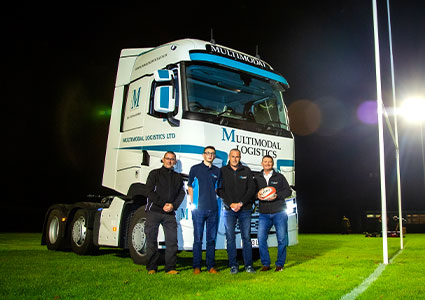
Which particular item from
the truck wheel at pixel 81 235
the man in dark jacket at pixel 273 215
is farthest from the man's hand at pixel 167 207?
the truck wheel at pixel 81 235

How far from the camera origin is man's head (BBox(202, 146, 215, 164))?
22.6 feet

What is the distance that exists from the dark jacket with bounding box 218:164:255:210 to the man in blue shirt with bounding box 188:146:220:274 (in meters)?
0.17

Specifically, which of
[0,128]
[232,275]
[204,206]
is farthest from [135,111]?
[0,128]

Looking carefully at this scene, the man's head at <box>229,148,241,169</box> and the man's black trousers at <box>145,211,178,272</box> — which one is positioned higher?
the man's head at <box>229,148,241,169</box>

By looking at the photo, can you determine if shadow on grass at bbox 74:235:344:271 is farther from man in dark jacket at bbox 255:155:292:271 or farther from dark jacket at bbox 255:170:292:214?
dark jacket at bbox 255:170:292:214

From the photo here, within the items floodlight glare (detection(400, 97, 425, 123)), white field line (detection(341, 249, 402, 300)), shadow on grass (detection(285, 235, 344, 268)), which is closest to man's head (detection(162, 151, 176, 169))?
shadow on grass (detection(285, 235, 344, 268))

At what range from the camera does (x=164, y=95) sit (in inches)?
282

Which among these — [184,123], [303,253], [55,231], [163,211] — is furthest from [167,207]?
[303,253]

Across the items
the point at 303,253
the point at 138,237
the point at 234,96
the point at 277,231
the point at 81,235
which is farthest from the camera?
the point at 303,253

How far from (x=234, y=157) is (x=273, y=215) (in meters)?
1.18

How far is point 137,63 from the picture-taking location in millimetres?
9000

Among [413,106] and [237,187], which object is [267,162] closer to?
[237,187]

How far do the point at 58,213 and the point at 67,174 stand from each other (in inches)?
845

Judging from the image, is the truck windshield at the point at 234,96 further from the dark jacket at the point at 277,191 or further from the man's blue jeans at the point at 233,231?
the man's blue jeans at the point at 233,231
